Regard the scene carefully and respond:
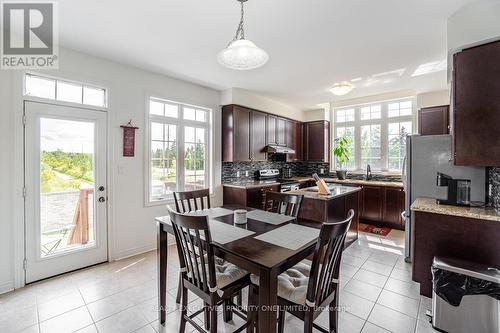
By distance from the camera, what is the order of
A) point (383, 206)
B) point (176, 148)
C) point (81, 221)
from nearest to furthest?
point (81, 221) < point (176, 148) < point (383, 206)

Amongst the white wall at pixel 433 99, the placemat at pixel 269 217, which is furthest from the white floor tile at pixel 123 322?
the white wall at pixel 433 99

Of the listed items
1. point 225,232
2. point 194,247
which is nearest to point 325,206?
point 225,232

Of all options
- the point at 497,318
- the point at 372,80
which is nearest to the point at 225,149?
the point at 372,80

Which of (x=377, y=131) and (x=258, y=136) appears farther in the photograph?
(x=377, y=131)

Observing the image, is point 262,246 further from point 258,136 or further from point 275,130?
point 275,130

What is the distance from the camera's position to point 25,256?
2.53 metres

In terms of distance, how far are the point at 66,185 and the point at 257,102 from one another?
11.4 ft

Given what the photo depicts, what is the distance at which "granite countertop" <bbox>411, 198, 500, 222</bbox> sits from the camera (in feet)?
6.47

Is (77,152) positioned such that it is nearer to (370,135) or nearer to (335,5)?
(335,5)

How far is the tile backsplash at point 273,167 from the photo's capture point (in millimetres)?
4676

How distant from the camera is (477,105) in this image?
6.73ft

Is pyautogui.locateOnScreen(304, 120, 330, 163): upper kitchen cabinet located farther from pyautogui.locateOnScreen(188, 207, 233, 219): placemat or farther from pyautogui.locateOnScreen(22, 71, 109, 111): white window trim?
pyautogui.locateOnScreen(22, 71, 109, 111): white window trim

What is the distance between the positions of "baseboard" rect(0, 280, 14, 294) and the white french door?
0.43ft

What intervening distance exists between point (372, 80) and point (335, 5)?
2.31m
